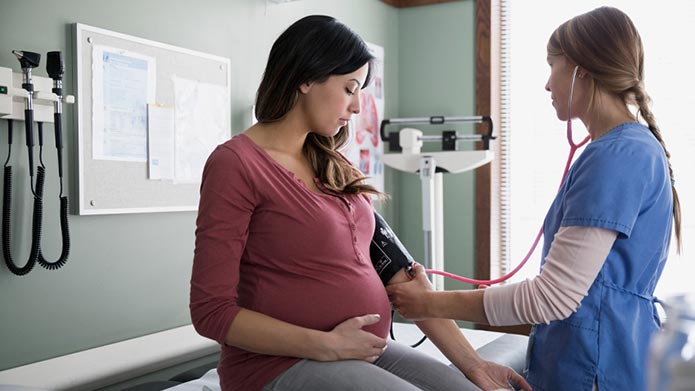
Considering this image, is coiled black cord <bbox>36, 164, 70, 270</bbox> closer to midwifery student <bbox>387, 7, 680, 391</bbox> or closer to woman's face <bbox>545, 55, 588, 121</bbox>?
midwifery student <bbox>387, 7, 680, 391</bbox>

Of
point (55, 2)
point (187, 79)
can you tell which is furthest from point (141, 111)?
point (55, 2)

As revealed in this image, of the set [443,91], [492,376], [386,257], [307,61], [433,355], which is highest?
[443,91]

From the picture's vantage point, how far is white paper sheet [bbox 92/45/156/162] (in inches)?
85.4

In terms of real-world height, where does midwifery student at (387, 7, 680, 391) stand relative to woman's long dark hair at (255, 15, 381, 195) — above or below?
below

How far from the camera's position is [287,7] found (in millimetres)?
3137

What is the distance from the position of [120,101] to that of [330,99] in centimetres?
111

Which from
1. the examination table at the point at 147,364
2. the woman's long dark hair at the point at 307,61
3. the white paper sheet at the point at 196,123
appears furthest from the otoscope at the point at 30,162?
the woman's long dark hair at the point at 307,61

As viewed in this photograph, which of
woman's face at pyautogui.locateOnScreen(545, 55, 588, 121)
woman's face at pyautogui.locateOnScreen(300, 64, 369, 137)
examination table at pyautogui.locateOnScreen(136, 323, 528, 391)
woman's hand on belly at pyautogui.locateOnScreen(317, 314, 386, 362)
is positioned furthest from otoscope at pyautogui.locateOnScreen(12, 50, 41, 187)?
woman's face at pyautogui.locateOnScreen(545, 55, 588, 121)

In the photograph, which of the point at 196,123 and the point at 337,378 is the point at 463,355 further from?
the point at 196,123

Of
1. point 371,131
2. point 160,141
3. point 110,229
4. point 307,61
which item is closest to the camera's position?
point 307,61

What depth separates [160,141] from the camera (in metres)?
2.41

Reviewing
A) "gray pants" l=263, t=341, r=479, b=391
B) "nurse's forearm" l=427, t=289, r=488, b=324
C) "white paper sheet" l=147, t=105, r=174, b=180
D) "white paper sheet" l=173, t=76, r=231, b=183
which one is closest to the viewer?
"gray pants" l=263, t=341, r=479, b=391

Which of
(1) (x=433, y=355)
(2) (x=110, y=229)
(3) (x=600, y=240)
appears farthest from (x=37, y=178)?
(3) (x=600, y=240)

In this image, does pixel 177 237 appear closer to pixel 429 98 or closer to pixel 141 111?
pixel 141 111
